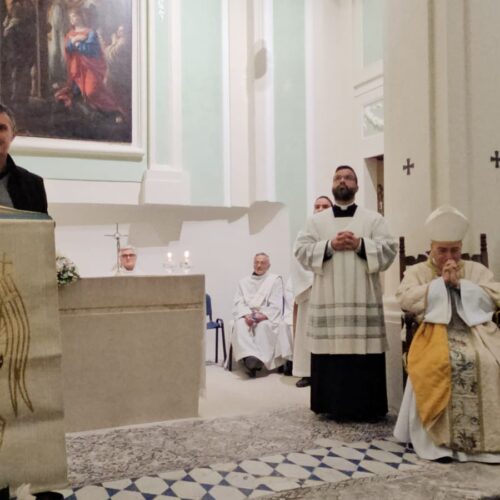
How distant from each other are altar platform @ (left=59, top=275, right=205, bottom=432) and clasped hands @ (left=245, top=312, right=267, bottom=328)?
7.60 feet

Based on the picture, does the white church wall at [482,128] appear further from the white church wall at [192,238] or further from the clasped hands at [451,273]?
the white church wall at [192,238]

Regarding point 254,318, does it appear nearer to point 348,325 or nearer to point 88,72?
point 348,325

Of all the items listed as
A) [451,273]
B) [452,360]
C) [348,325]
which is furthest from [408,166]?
[452,360]

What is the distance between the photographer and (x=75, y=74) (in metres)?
7.88

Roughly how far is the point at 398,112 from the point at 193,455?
3344 millimetres

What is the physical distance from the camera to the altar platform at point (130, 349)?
4363 millimetres

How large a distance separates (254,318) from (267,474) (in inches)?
150

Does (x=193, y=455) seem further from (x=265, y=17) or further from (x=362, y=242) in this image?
(x=265, y=17)

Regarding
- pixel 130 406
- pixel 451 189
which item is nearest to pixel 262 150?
pixel 451 189

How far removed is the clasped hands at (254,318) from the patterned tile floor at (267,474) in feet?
10.6

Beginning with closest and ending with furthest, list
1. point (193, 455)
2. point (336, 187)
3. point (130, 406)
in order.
Result: point (193, 455), point (130, 406), point (336, 187)

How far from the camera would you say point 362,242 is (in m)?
4.53

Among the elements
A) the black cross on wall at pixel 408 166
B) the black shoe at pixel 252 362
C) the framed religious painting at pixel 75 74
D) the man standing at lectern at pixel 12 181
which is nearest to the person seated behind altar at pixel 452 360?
the black cross on wall at pixel 408 166

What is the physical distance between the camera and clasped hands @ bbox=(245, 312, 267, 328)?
23.3 ft
